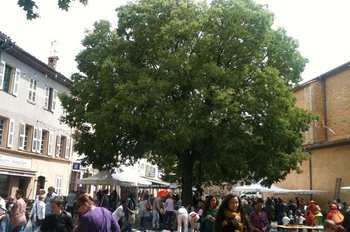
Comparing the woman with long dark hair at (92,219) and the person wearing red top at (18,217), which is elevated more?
the woman with long dark hair at (92,219)

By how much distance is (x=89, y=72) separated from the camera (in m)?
26.2

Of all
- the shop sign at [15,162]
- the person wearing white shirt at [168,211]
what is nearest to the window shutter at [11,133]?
the shop sign at [15,162]

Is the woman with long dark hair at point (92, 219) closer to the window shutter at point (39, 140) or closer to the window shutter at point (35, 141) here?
the window shutter at point (35, 141)

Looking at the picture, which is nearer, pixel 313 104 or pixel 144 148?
pixel 144 148

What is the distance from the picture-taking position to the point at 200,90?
21812 millimetres

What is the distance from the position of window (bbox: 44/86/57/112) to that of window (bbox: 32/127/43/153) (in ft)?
7.62

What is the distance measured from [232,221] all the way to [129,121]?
15278 mm

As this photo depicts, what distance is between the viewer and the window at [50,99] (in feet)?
A: 110

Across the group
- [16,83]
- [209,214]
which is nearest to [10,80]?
[16,83]

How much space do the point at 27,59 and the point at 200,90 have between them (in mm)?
13659

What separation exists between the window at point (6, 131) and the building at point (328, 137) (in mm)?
20774

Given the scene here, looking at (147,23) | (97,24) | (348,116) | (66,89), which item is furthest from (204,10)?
(348,116)

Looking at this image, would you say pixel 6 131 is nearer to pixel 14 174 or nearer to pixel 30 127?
pixel 14 174

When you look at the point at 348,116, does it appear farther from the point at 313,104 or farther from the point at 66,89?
the point at 66,89
